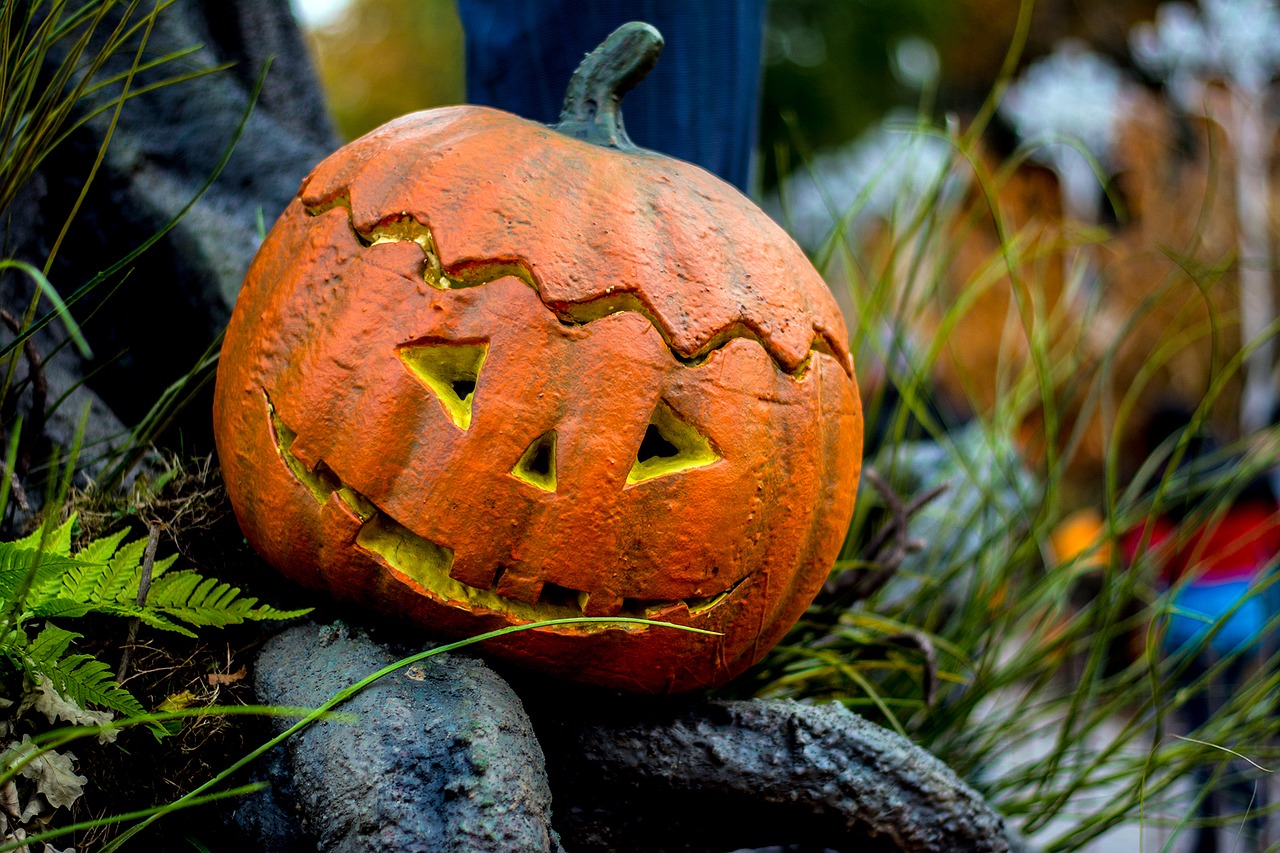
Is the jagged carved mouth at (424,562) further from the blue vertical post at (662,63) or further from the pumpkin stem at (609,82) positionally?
the blue vertical post at (662,63)

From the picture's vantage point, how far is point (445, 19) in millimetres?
11211

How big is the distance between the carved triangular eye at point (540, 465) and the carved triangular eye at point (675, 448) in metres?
0.09

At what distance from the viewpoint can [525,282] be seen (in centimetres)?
106

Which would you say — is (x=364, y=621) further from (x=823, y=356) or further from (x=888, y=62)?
(x=888, y=62)

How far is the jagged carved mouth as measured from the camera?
3.48 feet

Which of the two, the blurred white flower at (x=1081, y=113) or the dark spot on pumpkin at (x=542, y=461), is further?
the blurred white flower at (x=1081, y=113)

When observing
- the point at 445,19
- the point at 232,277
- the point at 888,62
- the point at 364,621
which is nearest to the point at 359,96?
the point at 445,19

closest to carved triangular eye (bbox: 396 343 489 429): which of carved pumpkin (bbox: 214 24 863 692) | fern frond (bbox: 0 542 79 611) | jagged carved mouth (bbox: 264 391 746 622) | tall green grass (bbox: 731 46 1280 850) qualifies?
carved pumpkin (bbox: 214 24 863 692)

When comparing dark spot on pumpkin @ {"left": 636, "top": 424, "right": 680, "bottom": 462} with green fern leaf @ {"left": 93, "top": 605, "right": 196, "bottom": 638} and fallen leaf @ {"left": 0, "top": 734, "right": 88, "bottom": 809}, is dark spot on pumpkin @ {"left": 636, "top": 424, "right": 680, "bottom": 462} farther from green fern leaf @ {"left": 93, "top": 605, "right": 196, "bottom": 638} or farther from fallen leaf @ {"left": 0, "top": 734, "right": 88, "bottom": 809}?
fallen leaf @ {"left": 0, "top": 734, "right": 88, "bottom": 809}

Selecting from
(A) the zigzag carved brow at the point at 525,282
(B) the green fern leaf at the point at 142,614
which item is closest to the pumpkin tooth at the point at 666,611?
(A) the zigzag carved brow at the point at 525,282

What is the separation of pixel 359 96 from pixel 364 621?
13.2 meters

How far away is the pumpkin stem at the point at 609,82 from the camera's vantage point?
1.28m

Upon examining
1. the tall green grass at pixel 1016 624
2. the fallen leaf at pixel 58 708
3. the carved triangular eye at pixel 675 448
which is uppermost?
the carved triangular eye at pixel 675 448

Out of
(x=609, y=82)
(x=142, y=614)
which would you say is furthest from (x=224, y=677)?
(x=609, y=82)
